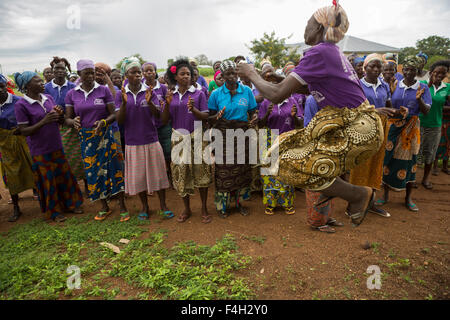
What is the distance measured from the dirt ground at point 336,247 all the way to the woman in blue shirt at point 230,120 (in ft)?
1.55

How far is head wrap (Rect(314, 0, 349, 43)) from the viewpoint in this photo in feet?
7.66

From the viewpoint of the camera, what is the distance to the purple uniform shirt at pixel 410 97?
4238 millimetres

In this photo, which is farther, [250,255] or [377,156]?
[377,156]

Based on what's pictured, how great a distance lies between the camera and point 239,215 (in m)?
4.59

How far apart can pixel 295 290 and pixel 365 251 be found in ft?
4.02

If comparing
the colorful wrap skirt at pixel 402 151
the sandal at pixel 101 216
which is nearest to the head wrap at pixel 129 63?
the sandal at pixel 101 216

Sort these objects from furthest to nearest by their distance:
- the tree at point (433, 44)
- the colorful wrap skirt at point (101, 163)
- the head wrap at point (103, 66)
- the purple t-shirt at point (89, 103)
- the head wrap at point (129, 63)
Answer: the tree at point (433, 44)
the head wrap at point (103, 66)
the colorful wrap skirt at point (101, 163)
the purple t-shirt at point (89, 103)
the head wrap at point (129, 63)

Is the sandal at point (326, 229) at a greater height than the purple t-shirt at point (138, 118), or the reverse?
the purple t-shirt at point (138, 118)

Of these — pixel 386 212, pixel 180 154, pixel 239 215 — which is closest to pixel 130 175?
pixel 180 154

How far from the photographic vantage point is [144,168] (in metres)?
4.29

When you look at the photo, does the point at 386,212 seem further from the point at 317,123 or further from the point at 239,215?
the point at 317,123

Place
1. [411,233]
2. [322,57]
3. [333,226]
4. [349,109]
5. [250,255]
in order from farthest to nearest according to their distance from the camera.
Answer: [333,226] → [411,233] → [250,255] → [349,109] → [322,57]

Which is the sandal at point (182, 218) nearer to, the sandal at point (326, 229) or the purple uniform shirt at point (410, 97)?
the sandal at point (326, 229)

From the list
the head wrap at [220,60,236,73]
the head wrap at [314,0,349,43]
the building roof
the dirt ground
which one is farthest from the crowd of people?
the building roof
